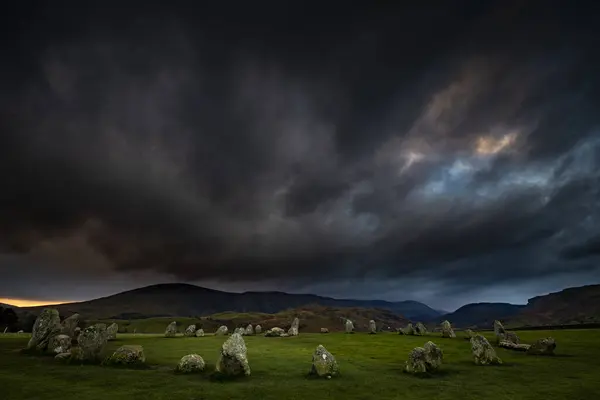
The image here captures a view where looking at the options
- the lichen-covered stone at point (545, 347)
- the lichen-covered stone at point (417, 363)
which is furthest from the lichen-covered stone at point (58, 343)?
the lichen-covered stone at point (545, 347)

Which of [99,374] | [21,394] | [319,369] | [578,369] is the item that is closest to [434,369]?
[319,369]

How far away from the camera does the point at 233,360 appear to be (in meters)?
32.5

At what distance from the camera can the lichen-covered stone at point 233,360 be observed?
3225 centimetres

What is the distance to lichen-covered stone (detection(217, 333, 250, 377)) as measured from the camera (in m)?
32.2

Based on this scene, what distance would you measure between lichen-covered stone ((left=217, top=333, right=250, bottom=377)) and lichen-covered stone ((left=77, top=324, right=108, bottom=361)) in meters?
13.6

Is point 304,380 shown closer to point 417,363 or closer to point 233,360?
point 233,360

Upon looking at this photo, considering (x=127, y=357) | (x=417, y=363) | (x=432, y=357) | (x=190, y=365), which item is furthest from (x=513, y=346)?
(x=127, y=357)

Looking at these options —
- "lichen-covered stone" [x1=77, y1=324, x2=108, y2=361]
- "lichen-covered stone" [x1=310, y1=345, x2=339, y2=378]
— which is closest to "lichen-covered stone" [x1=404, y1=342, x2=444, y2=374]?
"lichen-covered stone" [x1=310, y1=345, x2=339, y2=378]

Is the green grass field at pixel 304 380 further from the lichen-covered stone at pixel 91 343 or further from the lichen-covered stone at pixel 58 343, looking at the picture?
the lichen-covered stone at pixel 58 343

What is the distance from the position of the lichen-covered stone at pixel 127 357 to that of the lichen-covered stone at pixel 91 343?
79.6 inches

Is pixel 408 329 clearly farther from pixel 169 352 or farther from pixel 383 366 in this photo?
pixel 169 352

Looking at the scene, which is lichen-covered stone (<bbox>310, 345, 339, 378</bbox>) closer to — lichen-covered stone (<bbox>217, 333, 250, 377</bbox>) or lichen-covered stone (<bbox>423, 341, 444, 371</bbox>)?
lichen-covered stone (<bbox>217, 333, 250, 377</bbox>)

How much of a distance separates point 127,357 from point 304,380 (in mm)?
16990

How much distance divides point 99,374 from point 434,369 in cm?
2851
